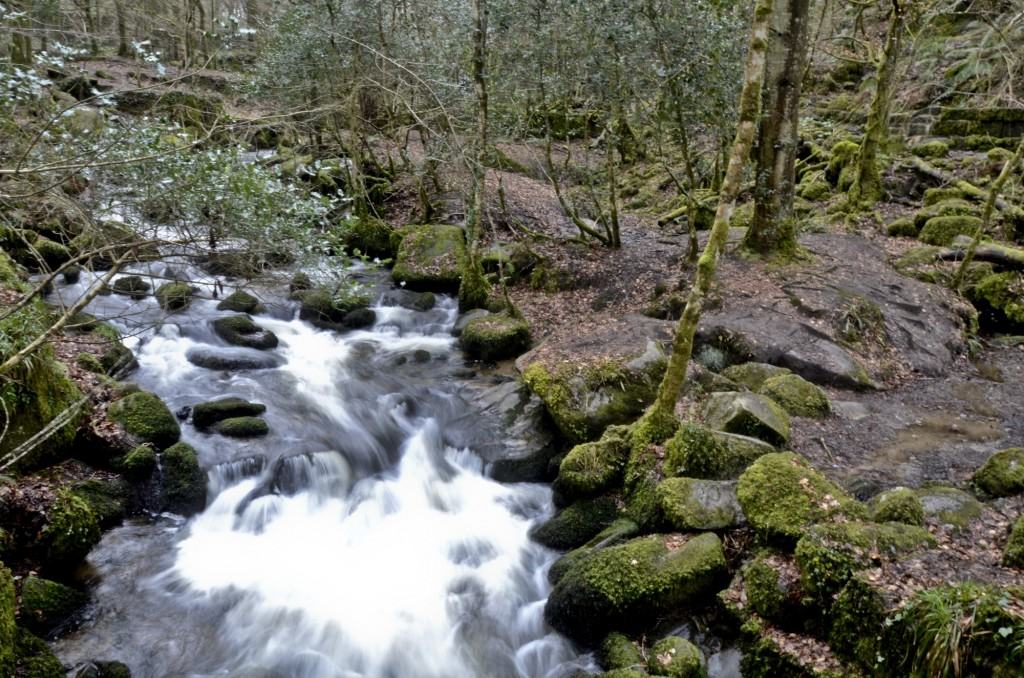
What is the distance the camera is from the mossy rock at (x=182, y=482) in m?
8.38

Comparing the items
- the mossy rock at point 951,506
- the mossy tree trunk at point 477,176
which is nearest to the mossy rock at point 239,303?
the mossy tree trunk at point 477,176

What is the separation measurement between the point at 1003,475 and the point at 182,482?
9392mm

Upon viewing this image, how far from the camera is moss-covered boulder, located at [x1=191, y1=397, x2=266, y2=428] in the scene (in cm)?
979

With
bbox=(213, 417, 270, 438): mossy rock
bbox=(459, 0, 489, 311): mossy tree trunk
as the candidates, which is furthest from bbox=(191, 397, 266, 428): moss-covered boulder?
bbox=(459, 0, 489, 311): mossy tree trunk

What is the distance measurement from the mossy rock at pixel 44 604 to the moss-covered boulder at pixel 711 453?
6.39 metres

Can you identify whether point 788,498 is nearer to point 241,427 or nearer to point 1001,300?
point 241,427

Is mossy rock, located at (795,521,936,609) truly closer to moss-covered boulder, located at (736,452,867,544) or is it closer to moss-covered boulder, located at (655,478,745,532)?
moss-covered boulder, located at (736,452,867,544)

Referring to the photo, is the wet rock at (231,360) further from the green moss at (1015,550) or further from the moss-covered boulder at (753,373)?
the green moss at (1015,550)

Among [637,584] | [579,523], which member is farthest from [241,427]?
[637,584]

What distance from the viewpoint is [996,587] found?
4527 millimetres

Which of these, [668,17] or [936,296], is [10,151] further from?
[936,296]

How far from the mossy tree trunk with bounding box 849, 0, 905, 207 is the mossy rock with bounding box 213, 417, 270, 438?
14.5 m

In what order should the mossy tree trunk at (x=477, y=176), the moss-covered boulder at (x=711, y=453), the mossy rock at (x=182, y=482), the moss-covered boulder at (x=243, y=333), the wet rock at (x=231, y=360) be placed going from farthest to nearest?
1. the moss-covered boulder at (x=243, y=333)
2. the mossy tree trunk at (x=477, y=176)
3. the wet rock at (x=231, y=360)
4. the mossy rock at (x=182, y=482)
5. the moss-covered boulder at (x=711, y=453)

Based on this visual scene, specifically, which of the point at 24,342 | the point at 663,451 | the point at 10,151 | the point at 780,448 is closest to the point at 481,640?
the point at 663,451
